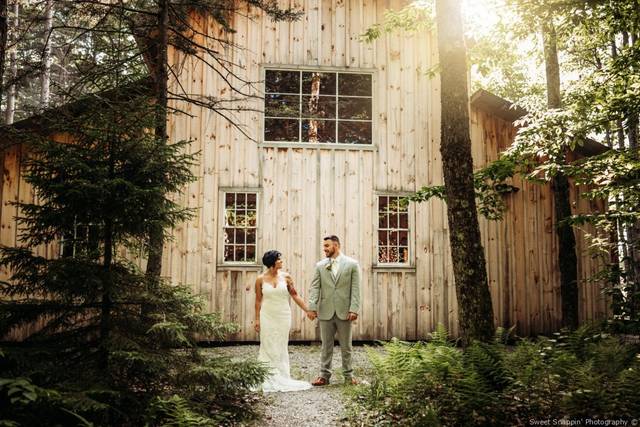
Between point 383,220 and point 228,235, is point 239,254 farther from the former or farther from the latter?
point 383,220

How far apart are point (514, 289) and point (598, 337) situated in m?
4.66

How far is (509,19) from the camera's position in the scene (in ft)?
26.1

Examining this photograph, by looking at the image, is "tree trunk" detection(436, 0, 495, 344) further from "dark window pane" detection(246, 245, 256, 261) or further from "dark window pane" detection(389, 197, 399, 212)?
"dark window pane" detection(246, 245, 256, 261)

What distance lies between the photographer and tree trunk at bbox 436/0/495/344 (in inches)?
233

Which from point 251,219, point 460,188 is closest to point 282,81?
point 251,219

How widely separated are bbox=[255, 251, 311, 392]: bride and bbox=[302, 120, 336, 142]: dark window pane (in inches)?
167

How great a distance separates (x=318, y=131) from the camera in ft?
37.1

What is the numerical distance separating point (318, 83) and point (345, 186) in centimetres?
252

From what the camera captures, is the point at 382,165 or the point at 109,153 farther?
the point at 382,165

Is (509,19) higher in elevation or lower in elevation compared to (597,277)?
higher

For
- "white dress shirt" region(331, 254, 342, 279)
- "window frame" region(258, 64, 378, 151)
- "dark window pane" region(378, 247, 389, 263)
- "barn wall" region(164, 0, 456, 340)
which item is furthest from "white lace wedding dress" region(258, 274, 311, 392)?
"window frame" region(258, 64, 378, 151)

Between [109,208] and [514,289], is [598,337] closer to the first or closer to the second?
[514,289]

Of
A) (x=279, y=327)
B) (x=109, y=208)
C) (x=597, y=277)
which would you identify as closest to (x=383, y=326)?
(x=279, y=327)

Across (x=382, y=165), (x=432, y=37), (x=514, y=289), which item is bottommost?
(x=514, y=289)
